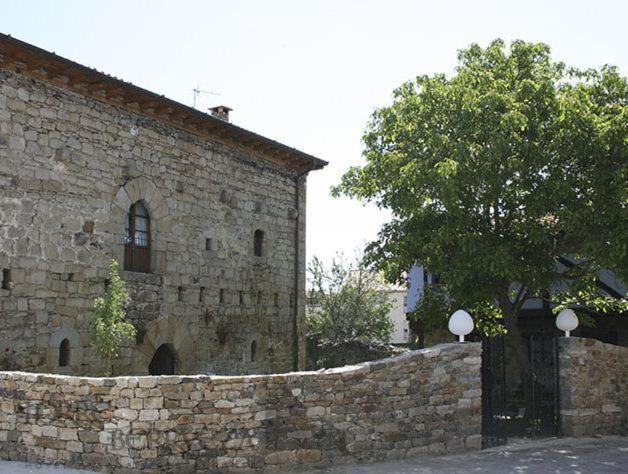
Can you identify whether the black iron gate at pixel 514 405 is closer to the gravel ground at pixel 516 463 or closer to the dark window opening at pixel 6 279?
the gravel ground at pixel 516 463

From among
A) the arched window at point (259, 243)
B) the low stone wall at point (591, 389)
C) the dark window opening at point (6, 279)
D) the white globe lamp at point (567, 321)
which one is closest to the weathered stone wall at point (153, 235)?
the dark window opening at point (6, 279)

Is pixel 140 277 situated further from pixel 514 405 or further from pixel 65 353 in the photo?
pixel 514 405

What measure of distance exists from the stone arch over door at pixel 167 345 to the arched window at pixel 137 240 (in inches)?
44.2

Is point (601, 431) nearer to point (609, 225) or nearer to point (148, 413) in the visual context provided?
point (609, 225)

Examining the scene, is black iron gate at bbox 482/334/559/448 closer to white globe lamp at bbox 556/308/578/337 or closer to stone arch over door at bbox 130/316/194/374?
white globe lamp at bbox 556/308/578/337

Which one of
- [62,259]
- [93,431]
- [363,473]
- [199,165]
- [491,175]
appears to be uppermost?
[199,165]

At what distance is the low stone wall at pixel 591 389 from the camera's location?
35.7 feet

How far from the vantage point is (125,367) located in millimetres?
12008

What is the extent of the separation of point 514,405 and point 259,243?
6713 millimetres

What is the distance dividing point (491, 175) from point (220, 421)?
6018 mm

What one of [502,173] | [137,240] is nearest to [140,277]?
[137,240]

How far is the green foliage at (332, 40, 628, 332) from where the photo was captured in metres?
10.8

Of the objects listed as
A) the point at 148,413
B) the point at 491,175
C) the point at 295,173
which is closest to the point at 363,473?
the point at 148,413

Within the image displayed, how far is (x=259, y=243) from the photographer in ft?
52.3
